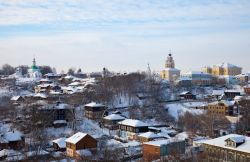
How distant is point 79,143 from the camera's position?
100ft

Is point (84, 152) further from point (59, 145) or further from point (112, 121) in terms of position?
point (112, 121)

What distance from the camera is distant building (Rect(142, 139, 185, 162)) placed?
93.2 feet

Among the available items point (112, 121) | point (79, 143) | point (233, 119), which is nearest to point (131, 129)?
point (112, 121)

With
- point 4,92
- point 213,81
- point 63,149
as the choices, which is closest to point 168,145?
point 63,149

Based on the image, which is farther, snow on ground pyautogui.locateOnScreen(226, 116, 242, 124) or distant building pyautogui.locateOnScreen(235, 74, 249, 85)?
distant building pyautogui.locateOnScreen(235, 74, 249, 85)

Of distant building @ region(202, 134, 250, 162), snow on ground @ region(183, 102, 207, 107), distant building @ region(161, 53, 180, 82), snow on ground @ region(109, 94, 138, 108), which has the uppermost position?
distant building @ region(161, 53, 180, 82)

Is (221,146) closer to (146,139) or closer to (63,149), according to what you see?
(146,139)

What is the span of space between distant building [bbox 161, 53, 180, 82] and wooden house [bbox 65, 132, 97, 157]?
165 ft

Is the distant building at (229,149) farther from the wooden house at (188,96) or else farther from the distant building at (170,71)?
the distant building at (170,71)

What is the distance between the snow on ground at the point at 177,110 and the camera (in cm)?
4731

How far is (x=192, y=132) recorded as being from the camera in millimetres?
37781

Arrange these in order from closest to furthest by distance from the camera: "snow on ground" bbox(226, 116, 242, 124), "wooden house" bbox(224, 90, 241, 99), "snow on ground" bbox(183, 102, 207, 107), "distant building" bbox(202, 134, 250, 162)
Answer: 1. "distant building" bbox(202, 134, 250, 162)
2. "snow on ground" bbox(226, 116, 242, 124)
3. "snow on ground" bbox(183, 102, 207, 107)
4. "wooden house" bbox(224, 90, 241, 99)

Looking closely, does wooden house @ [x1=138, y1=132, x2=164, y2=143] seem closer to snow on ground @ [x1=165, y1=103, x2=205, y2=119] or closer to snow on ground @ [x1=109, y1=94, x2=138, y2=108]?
snow on ground @ [x1=165, y1=103, x2=205, y2=119]

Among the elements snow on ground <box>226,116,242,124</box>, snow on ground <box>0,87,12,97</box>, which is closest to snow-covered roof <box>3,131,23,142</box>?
snow on ground <box>226,116,242,124</box>
